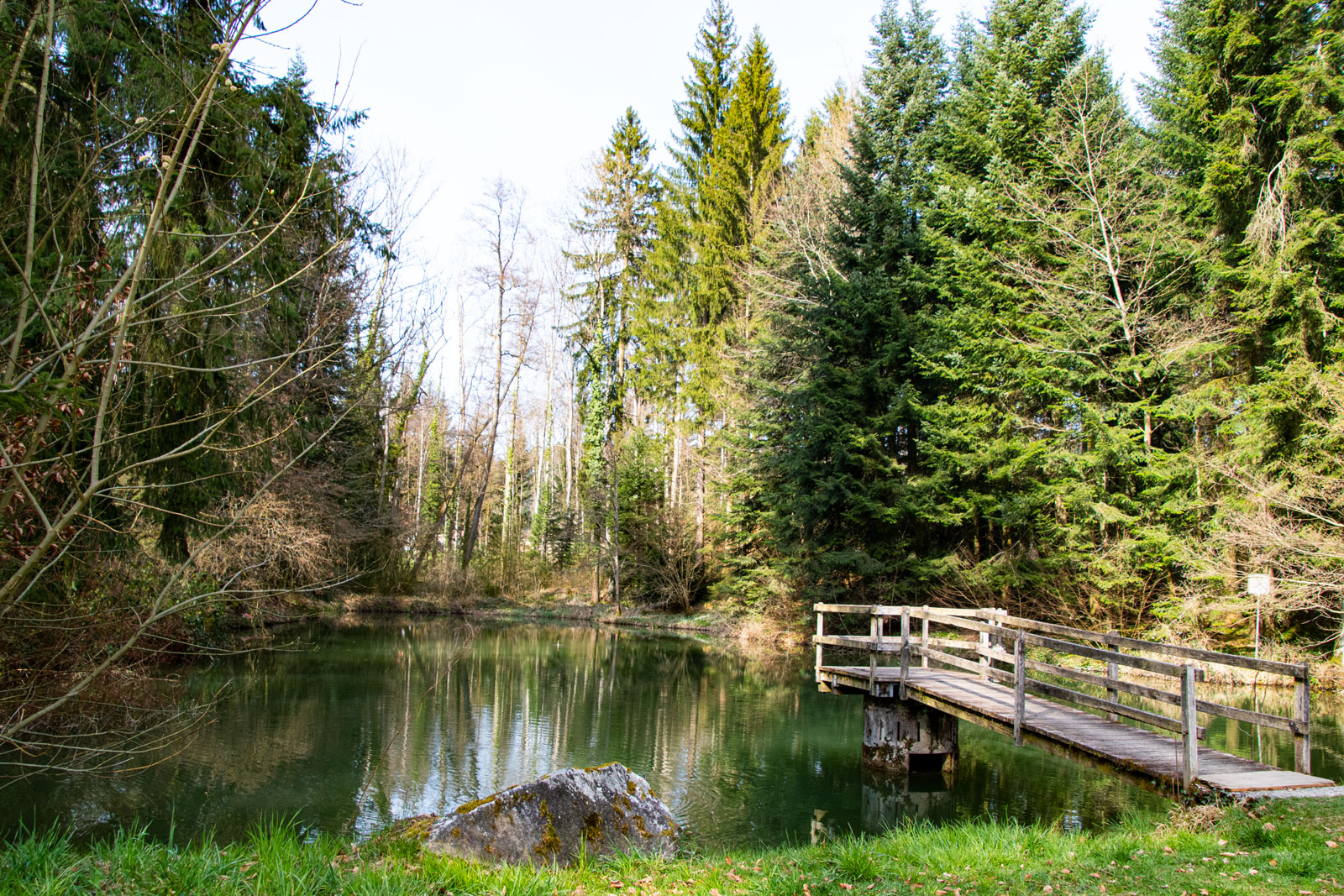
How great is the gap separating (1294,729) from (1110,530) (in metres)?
13.8

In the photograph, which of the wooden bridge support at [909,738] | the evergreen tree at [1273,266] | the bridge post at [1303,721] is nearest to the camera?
the bridge post at [1303,721]

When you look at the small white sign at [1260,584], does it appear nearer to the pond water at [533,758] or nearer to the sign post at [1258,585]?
the sign post at [1258,585]

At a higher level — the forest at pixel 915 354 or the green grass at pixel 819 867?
the forest at pixel 915 354

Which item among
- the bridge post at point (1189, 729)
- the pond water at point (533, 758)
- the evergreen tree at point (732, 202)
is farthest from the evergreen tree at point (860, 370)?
the bridge post at point (1189, 729)

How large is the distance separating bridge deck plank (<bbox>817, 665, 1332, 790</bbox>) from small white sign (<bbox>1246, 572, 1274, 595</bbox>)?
296 inches

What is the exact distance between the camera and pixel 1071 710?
9.23 m

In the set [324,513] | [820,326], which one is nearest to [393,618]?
[324,513]

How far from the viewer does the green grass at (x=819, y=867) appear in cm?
426

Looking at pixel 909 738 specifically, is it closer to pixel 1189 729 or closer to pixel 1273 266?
pixel 1189 729

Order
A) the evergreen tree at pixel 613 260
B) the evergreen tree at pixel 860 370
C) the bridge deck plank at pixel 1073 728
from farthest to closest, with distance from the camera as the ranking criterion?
the evergreen tree at pixel 613 260 → the evergreen tree at pixel 860 370 → the bridge deck plank at pixel 1073 728

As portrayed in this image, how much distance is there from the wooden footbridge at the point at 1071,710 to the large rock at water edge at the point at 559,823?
12.8ft

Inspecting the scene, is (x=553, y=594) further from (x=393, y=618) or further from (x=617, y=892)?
(x=617, y=892)

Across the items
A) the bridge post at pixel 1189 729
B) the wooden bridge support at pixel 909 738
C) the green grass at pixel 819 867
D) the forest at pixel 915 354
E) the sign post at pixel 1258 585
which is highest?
the forest at pixel 915 354

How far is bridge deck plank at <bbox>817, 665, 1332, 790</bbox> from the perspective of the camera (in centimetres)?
652
